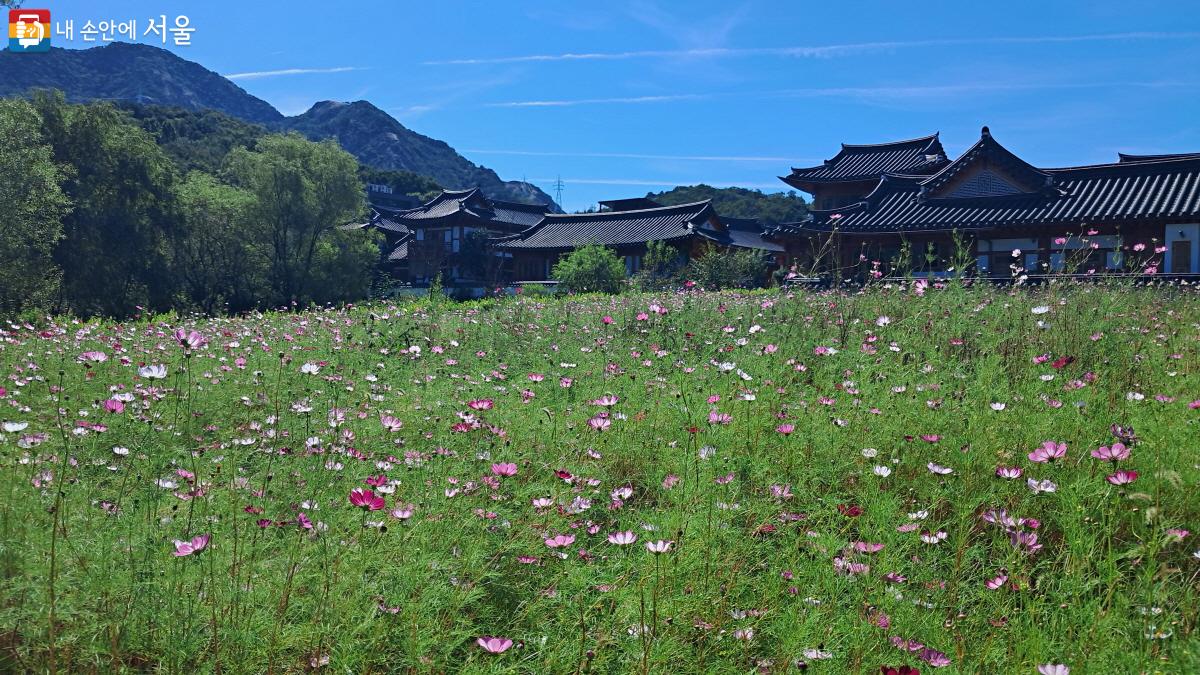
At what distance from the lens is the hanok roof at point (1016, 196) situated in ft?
60.1

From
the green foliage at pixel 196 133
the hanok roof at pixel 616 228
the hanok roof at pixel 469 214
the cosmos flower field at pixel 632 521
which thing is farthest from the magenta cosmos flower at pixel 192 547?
the hanok roof at pixel 469 214

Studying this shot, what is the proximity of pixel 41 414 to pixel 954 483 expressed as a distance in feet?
14.8

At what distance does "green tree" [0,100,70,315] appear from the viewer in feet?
55.4

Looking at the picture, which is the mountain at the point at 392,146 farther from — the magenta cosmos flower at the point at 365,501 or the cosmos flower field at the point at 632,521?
the magenta cosmos flower at the point at 365,501

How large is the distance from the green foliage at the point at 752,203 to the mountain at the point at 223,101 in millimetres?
43615

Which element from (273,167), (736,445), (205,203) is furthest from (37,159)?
(736,445)

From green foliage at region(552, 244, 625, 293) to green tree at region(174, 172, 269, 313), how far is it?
11488mm

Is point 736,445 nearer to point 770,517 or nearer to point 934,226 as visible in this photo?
point 770,517

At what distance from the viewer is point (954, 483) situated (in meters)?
2.80

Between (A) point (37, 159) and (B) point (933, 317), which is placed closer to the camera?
(B) point (933, 317)

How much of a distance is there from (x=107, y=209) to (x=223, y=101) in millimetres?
111166

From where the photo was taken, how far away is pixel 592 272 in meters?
21.5

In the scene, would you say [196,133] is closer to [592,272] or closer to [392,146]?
[592,272]

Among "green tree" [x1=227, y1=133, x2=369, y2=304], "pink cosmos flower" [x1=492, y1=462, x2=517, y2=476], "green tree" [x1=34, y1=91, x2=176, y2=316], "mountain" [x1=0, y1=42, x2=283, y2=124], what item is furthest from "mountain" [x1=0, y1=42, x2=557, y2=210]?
"pink cosmos flower" [x1=492, y1=462, x2=517, y2=476]
